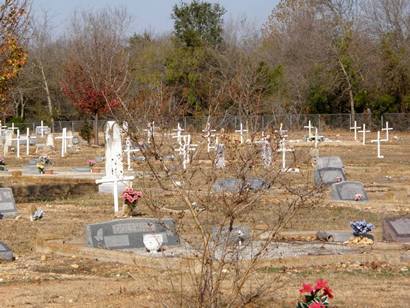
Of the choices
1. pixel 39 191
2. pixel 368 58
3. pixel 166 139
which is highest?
pixel 368 58

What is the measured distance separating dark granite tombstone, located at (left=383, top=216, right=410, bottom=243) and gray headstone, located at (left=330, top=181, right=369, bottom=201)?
253 inches

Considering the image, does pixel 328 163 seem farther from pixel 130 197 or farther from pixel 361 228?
pixel 361 228

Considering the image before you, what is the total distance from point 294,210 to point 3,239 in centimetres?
894

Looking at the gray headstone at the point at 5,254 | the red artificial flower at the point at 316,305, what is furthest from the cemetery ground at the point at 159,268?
the red artificial flower at the point at 316,305

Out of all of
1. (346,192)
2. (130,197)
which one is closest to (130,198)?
(130,197)

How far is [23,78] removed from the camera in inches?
3105

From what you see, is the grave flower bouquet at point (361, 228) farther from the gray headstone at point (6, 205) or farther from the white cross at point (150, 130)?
the gray headstone at point (6, 205)

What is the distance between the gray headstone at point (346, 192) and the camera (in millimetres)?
20830

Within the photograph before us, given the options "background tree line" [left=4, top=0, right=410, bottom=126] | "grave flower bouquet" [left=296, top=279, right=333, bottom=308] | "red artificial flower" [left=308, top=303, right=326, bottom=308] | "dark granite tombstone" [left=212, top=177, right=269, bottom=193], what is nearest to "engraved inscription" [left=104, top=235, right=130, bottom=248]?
"dark granite tombstone" [left=212, top=177, right=269, bottom=193]

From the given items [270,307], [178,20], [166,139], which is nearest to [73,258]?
[270,307]

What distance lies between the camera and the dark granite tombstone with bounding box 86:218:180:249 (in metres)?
13.8

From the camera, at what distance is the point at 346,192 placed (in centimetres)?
2097

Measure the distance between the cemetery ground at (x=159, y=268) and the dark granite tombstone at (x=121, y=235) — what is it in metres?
0.38

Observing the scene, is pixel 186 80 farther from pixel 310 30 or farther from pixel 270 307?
pixel 270 307
